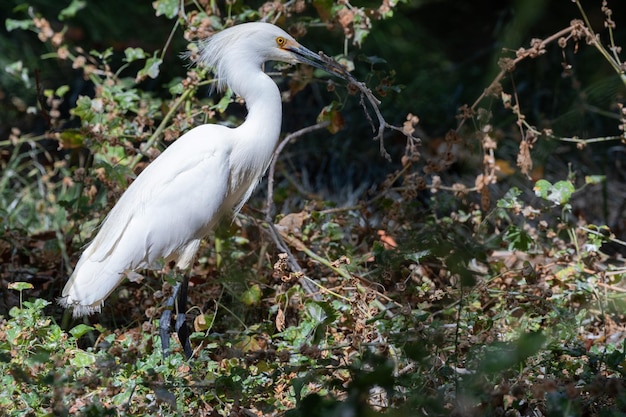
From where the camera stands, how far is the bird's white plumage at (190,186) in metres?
2.98

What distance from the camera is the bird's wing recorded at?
9.78 feet

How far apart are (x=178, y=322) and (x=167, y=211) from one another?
0.44 meters

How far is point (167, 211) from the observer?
3.01 metres

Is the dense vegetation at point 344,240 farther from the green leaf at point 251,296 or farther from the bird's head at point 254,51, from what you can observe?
the bird's head at point 254,51

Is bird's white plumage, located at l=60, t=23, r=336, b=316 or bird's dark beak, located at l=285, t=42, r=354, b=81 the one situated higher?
bird's dark beak, located at l=285, t=42, r=354, b=81

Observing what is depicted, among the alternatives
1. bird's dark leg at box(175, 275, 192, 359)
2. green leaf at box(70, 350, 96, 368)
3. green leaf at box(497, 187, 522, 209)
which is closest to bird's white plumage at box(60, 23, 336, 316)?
bird's dark leg at box(175, 275, 192, 359)

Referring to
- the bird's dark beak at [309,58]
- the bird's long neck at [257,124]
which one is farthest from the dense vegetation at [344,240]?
the bird's long neck at [257,124]

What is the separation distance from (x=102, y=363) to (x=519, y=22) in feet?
4.88

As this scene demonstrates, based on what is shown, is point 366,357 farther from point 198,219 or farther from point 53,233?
point 53,233

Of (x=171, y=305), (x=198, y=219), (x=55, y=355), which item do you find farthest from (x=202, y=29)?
(x=55, y=355)

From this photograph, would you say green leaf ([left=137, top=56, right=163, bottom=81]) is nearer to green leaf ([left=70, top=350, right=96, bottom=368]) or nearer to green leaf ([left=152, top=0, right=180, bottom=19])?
green leaf ([left=152, top=0, right=180, bottom=19])

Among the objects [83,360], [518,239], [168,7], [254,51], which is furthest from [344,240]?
[83,360]

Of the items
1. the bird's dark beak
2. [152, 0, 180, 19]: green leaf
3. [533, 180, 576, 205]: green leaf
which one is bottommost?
[533, 180, 576, 205]: green leaf

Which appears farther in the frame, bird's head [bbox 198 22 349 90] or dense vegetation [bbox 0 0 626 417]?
bird's head [bbox 198 22 349 90]
